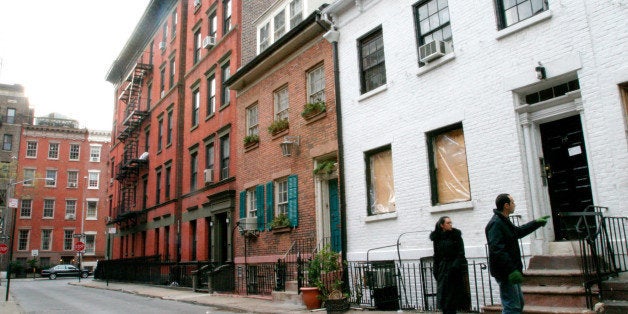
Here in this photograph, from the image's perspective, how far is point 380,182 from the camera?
474 inches

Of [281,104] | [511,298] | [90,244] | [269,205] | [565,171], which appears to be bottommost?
[511,298]

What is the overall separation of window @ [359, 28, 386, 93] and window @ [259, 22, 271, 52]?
6678 mm

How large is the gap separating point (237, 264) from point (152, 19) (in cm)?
2218

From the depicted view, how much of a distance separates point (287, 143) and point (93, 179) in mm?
52663

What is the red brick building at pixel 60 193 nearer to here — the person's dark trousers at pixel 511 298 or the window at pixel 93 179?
the window at pixel 93 179

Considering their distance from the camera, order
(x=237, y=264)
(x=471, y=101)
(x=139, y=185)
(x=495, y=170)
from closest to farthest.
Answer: (x=495, y=170)
(x=471, y=101)
(x=237, y=264)
(x=139, y=185)

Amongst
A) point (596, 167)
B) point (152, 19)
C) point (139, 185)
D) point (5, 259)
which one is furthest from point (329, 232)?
point (5, 259)


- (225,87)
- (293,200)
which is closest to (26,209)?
(225,87)

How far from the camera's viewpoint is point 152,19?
33.8 meters

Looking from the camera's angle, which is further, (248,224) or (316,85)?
(248,224)

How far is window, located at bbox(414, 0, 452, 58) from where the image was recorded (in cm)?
1070

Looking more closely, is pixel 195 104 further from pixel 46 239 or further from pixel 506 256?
pixel 46 239

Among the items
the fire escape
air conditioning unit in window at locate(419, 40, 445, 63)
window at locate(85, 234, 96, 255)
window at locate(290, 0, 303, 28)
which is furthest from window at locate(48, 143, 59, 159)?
air conditioning unit in window at locate(419, 40, 445, 63)

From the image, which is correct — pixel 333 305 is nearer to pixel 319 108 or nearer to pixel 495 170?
pixel 495 170
